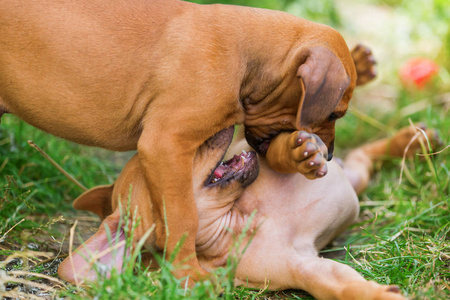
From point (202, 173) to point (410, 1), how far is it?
6913 millimetres

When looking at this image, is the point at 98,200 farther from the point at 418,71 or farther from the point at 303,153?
the point at 418,71

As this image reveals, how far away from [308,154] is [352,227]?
134 centimetres

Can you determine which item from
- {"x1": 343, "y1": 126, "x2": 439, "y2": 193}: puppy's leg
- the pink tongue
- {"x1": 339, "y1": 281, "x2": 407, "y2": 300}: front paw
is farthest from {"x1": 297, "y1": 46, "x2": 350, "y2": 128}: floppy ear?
{"x1": 343, "y1": 126, "x2": 439, "y2": 193}: puppy's leg

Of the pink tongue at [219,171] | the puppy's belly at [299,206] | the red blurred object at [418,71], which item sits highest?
the pink tongue at [219,171]

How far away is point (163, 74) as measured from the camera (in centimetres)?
382

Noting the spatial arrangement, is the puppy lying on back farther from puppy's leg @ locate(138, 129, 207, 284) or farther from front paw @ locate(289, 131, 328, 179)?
front paw @ locate(289, 131, 328, 179)

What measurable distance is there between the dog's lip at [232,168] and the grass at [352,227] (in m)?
0.84

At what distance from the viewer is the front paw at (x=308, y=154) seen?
361 cm

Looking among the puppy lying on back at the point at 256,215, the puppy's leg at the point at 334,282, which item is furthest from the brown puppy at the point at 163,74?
the puppy's leg at the point at 334,282

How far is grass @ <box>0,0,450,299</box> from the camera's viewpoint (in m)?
3.12

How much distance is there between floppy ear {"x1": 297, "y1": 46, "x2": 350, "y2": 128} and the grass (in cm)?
100

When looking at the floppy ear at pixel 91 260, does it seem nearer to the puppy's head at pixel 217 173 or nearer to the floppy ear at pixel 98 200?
the floppy ear at pixel 98 200

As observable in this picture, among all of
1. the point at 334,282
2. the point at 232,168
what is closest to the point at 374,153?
the point at 232,168

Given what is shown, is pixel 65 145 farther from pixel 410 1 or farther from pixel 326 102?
pixel 410 1
